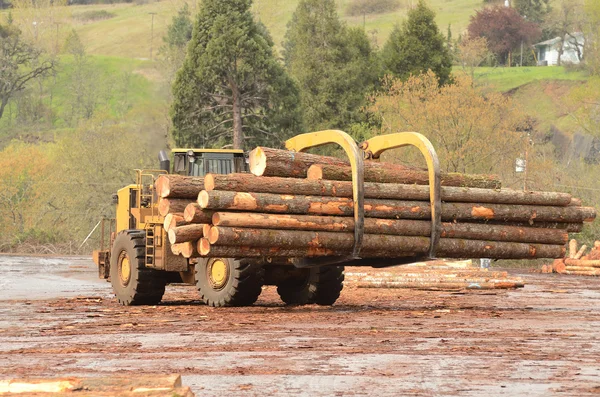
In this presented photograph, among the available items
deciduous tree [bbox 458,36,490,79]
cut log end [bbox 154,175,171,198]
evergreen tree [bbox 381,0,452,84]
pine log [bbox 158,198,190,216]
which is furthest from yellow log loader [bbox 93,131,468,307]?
deciduous tree [bbox 458,36,490,79]

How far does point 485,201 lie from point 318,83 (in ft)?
206

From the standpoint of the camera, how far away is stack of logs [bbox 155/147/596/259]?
17.5 metres

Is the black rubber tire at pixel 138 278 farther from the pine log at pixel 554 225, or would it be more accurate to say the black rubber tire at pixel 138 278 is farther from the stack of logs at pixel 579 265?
the stack of logs at pixel 579 265

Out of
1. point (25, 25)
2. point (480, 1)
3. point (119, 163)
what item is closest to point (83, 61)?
point (25, 25)

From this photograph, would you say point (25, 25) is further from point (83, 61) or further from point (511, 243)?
point (511, 243)

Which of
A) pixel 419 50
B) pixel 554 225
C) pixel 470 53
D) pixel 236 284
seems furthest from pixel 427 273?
pixel 470 53

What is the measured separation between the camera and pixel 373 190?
18547 millimetres

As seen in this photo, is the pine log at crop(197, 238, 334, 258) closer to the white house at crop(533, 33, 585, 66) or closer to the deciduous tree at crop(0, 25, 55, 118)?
the deciduous tree at crop(0, 25, 55, 118)

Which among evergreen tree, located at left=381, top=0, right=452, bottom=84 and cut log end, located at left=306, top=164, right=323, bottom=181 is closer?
cut log end, located at left=306, top=164, right=323, bottom=181

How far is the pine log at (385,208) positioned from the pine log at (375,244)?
1.16 feet

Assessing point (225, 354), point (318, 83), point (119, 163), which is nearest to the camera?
point (225, 354)

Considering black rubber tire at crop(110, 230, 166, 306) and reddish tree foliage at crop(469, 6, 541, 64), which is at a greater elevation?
reddish tree foliage at crop(469, 6, 541, 64)

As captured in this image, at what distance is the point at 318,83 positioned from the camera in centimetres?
8200

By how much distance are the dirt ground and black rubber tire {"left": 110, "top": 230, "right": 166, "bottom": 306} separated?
462 mm
